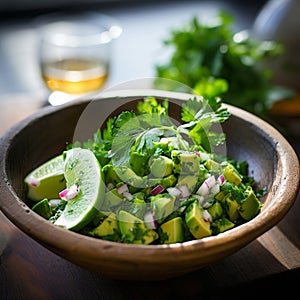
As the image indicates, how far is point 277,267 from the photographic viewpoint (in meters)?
0.99

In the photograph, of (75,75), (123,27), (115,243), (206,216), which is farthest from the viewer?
(123,27)

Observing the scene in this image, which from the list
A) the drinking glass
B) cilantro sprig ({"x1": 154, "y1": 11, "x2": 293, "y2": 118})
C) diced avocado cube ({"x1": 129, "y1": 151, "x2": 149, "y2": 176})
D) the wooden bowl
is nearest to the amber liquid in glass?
the drinking glass

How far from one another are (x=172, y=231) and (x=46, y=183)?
27cm

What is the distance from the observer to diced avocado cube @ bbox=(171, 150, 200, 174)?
94 cm

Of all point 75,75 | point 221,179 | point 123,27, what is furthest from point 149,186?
point 123,27

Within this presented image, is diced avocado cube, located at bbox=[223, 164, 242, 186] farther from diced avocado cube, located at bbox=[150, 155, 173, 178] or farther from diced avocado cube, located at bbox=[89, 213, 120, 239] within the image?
diced avocado cube, located at bbox=[89, 213, 120, 239]

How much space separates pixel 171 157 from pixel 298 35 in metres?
0.96

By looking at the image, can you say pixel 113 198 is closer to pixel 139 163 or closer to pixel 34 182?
pixel 139 163

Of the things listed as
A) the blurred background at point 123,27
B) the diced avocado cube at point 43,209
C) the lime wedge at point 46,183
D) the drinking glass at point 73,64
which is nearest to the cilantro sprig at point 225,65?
the drinking glass at point 73,64

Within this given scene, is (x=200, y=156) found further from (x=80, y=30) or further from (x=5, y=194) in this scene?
(x=80, y=30)

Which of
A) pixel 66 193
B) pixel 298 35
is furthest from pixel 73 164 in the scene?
pixel 298 35

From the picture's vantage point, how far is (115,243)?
31.2 inches

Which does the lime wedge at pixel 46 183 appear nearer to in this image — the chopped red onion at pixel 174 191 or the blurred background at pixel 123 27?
the chopped red onion at pixel 174 191

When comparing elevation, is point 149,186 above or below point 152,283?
above
